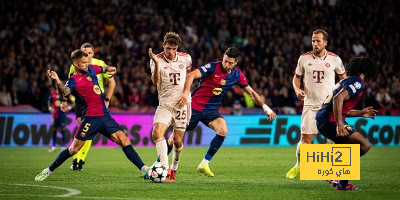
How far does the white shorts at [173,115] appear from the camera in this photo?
13320 mm

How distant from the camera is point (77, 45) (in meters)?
28.4

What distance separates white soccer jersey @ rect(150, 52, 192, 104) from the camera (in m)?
13.3

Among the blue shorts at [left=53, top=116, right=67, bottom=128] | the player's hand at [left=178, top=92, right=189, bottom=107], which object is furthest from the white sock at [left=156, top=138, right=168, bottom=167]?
the blue shorts at [left=53, top=116, right=67, bottom=128]

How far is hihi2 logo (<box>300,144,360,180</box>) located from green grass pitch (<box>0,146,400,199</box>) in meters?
0.26

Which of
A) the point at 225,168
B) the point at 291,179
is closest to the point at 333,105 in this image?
the point at 291,179

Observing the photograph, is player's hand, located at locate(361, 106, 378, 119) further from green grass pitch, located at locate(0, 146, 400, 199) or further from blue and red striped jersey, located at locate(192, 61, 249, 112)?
blue and red striped jersey, located at locate(192, 61, 249, 112)

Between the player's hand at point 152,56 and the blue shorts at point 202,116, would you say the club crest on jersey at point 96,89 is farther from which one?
the blue shorts at point 202,116

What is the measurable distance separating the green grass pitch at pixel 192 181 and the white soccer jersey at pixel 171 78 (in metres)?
1.49

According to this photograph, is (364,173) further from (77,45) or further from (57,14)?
(57,14)

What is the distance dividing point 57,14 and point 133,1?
12.4ft

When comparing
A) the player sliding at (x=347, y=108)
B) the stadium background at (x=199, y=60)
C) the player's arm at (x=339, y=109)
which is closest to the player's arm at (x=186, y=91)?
the stadium background at (x=199, y=60)

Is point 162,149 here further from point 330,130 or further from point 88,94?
point 330,130

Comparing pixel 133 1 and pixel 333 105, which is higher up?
pixel 133 1

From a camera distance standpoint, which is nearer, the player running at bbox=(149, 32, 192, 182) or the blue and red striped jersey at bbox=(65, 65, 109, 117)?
the blue and red striped jersey at bbox=(65, 65, 109, 117)
